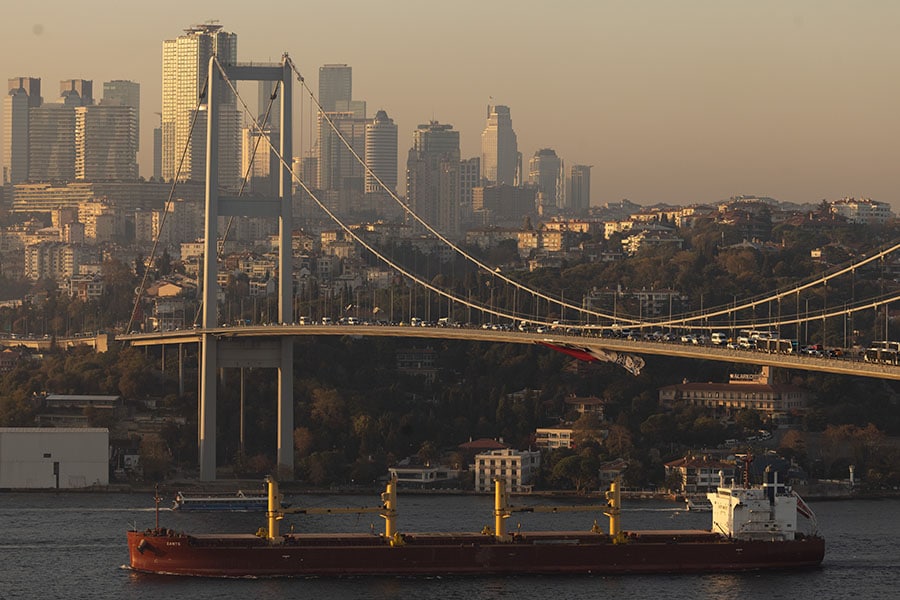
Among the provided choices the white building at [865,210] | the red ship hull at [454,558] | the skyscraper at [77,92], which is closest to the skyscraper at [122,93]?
the skyscraper at [77,92]

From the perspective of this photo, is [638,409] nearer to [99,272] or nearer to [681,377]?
[681,377]

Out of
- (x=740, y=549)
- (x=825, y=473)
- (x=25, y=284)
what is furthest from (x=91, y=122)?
(x=740, y=549)

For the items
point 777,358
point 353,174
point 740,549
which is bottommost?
point 740,549

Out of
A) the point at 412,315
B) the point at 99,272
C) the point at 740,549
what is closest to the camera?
the point at 740,549

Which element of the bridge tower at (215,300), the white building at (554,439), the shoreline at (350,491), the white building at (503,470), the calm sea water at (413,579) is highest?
the bridge tower at (215,300)

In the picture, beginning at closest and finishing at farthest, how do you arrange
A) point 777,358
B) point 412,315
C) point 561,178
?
1. point 777,358
2. point 412,315
3. point 561,178

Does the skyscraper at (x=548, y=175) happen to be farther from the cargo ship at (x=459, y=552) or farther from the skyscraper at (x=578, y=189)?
the cargo ship at (x=459, y=552)

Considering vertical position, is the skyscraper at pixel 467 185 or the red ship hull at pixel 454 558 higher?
the skyscraper at pixel 467 185

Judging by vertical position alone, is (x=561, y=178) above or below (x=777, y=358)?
above
